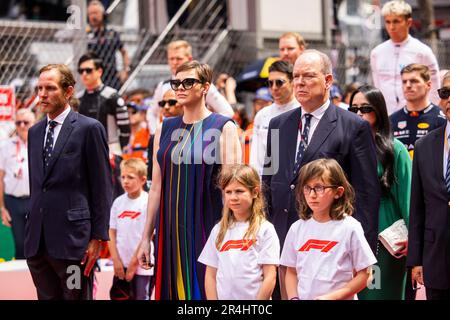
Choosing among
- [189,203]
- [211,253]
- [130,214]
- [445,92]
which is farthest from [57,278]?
[445,92]

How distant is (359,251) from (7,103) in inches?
264

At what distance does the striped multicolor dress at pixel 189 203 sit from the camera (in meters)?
6.67

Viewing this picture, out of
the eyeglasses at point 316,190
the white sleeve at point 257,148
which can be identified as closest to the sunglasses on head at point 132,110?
the white sleeve at point 257,148

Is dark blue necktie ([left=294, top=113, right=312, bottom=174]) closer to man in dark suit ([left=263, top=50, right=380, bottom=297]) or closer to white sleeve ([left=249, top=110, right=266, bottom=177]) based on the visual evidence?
man in dark suit ([left=263, top=50, right=380, bottom=297])

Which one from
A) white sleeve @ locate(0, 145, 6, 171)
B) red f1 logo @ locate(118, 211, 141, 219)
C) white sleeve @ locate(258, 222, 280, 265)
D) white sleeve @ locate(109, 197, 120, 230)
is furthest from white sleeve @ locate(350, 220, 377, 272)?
white sleeve @ locate(0, 145, 6, 171)

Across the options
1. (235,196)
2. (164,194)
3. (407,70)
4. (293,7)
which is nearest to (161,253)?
(164,194)

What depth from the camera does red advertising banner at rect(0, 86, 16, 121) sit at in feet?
37.6

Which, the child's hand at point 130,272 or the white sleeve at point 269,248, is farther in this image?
the child's hand at point 130,272

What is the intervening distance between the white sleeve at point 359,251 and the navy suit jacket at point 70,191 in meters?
1.96

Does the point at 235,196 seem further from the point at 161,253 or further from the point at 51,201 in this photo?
the point at 51,201

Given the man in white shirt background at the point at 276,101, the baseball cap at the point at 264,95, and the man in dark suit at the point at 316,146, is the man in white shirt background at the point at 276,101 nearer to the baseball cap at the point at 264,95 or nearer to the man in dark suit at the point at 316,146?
the man in dark suit at the point at 316,146

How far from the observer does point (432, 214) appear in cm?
631

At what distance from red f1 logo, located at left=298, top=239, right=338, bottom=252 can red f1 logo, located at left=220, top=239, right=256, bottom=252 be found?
0.39 m
